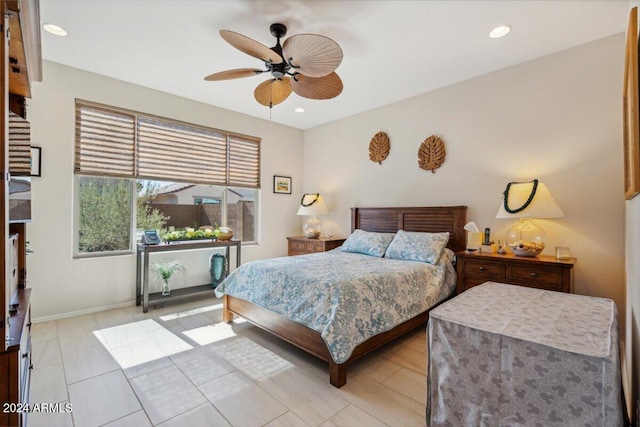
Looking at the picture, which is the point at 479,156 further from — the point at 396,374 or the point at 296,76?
the point at 396,374

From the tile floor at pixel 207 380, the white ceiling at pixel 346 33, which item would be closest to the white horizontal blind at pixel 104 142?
the white ceiling at pixel 346 33

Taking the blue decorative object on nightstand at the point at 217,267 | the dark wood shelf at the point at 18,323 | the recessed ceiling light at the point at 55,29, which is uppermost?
the recessed ceiling light at the point at 55,29

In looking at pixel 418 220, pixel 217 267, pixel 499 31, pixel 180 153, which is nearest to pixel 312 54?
pixel 499 31

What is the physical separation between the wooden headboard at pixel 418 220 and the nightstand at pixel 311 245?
394mm

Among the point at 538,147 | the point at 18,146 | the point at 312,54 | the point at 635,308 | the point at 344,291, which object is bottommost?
the point at 344,291

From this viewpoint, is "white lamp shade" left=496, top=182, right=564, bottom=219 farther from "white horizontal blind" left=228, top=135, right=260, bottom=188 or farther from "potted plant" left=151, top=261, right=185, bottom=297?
"potted plant" left=151, top=261, right=185, bottom=297

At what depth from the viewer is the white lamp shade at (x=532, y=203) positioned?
2712 millimetres

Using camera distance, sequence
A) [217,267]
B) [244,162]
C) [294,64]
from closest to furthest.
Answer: [294,64], [217,267], [244,162]

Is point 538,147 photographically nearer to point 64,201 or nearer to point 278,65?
point 278,65

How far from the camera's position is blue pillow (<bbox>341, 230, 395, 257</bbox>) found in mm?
3729

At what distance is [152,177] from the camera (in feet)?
13.1

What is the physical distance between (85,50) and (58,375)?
296cm

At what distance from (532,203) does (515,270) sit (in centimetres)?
66

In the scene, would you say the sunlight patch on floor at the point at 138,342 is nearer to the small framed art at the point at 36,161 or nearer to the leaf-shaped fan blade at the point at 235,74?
the small framed art at the point at 36,161
